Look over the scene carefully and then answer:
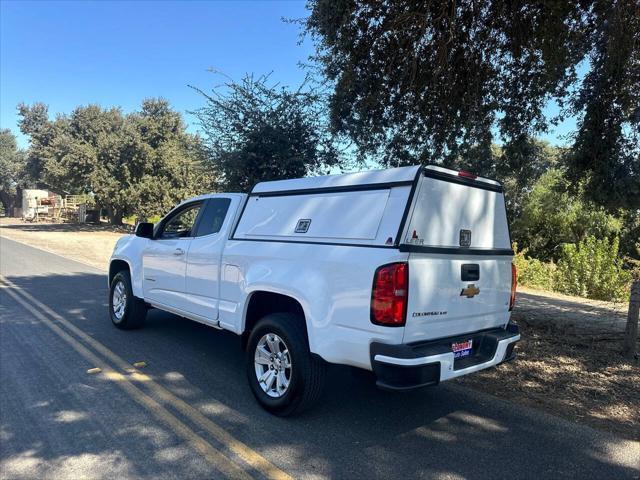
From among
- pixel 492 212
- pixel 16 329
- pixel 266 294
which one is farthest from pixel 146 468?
pixel 16 329

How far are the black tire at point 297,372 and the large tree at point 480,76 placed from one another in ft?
15.4

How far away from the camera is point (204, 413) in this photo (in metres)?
4.24

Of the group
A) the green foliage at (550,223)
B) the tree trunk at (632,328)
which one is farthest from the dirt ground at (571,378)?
the green foliage at (550,223)

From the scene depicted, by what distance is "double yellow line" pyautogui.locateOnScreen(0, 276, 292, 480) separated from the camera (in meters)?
3.40

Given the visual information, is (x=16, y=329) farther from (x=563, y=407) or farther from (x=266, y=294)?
(x=563, y=407)

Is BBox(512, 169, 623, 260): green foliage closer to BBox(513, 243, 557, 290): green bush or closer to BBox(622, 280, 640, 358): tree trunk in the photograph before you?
BBox(513, 243, 557, 290): green bush

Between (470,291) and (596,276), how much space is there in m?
12.5

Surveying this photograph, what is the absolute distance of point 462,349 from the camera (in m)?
4.07

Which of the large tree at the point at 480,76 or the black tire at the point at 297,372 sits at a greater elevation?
the large tree at the point at 480,76

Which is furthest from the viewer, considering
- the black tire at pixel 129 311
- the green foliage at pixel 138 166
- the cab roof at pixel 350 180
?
the green foliage at pixel 138 166

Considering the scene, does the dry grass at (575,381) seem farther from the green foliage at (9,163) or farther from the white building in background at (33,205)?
the green foliage at (9,163)

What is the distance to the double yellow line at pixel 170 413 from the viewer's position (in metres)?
3.40

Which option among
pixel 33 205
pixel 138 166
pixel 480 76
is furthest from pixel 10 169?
pixel 480 76

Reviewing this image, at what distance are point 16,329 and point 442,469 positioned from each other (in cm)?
652
